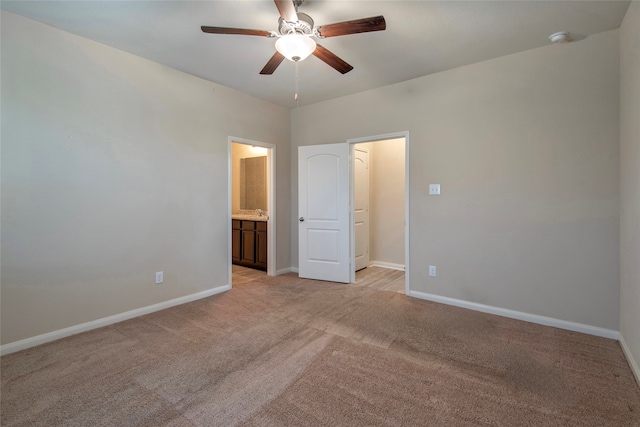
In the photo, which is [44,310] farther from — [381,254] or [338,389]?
[381,254]

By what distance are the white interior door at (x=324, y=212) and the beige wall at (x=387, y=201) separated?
128cm

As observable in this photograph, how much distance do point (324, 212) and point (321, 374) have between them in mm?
2567

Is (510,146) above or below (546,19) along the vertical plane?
below

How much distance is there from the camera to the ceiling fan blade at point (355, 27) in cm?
184

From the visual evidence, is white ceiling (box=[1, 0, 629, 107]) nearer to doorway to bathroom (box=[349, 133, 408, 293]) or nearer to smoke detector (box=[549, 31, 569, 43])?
smoke detector (box=[549, 31, 569, 43])

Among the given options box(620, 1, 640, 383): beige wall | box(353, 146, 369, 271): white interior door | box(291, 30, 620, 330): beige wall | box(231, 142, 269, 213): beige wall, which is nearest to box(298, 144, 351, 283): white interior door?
box(353, 146, 369, 271): white interior door

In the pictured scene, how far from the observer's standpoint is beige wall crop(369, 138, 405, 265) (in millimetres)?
5109

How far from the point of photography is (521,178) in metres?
2.92

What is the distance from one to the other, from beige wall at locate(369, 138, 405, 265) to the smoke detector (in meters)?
2.51

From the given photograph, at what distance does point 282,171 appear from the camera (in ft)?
15.5

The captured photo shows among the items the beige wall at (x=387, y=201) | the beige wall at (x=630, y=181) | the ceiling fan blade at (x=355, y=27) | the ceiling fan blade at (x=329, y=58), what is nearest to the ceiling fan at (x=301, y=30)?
the ceiling fan blade at (x=355, y=27)

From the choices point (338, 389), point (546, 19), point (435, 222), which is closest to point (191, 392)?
point (338, 389)

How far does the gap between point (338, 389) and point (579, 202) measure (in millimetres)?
2650

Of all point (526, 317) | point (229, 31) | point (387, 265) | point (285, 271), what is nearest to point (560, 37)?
point (526, 317)
